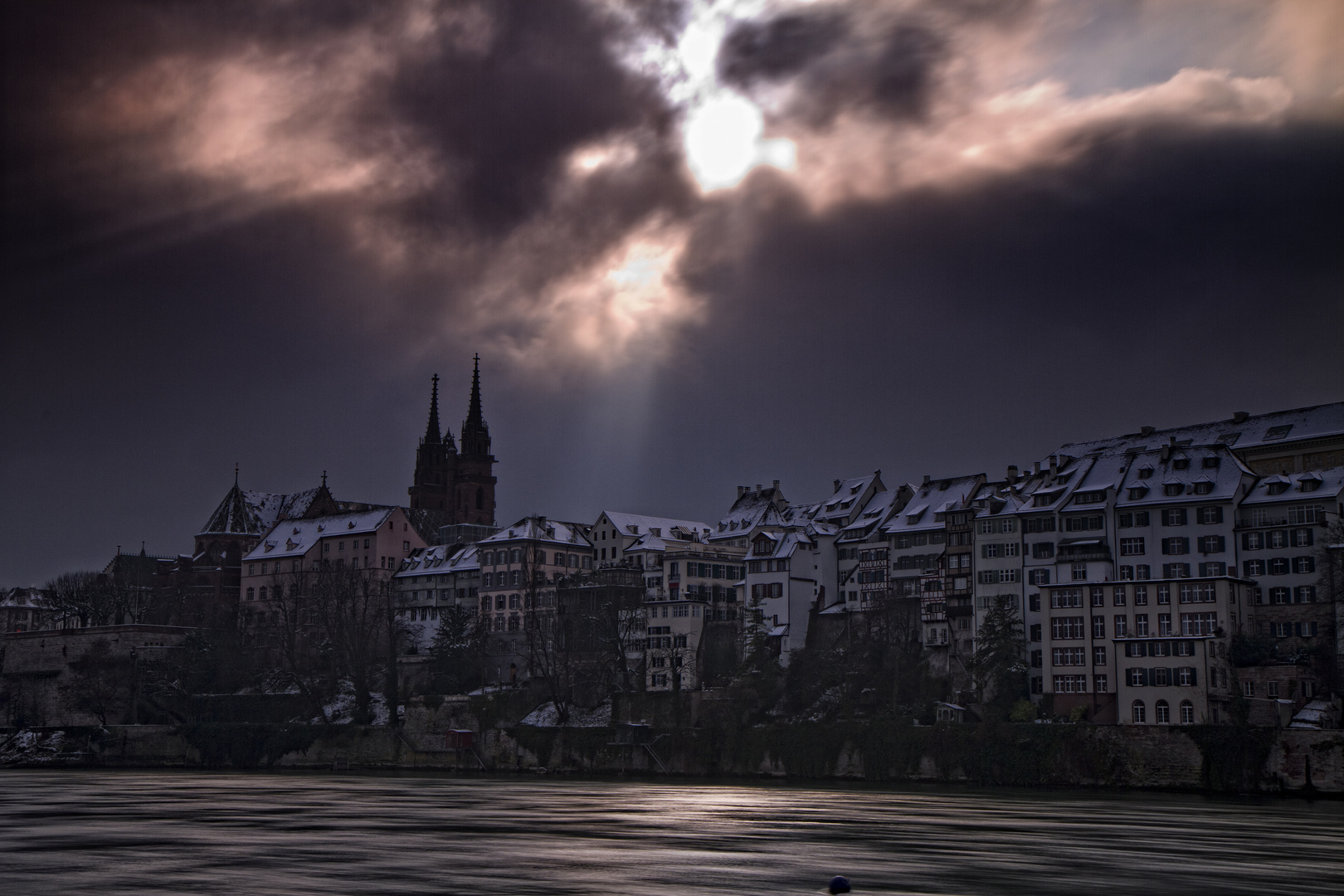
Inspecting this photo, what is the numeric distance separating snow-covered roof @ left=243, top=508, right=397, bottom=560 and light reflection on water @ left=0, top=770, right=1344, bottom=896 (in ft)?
277

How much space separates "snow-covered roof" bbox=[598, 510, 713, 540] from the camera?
13738 centimetres

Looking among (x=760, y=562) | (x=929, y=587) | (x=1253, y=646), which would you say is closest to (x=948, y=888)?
(x=1253, y=646)

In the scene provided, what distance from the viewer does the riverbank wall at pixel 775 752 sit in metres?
72.8

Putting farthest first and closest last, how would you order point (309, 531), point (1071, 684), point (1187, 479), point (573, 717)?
point (309, 531) → point (573, 717) → point (1187, 479) → point (1071, 684)

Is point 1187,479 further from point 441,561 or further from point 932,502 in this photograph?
point 441,561

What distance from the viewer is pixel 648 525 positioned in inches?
5502

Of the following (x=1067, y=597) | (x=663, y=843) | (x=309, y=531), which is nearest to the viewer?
(x=663, y=843)

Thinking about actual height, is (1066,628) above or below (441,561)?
below

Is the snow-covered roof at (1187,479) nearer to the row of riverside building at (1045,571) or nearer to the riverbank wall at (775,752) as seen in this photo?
the row of riverside building at (1045,571)

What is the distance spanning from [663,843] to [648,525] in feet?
311

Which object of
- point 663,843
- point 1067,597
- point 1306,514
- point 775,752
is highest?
point 1306,514

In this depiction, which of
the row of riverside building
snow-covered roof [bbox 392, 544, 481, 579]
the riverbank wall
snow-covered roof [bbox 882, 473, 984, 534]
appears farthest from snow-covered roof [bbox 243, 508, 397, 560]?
snow-covered roof [bbox 882, 473, 984, 534]

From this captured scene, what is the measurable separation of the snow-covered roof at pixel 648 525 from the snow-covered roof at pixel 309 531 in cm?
3134

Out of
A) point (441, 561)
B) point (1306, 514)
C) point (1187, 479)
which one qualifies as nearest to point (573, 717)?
point (441, 561)
